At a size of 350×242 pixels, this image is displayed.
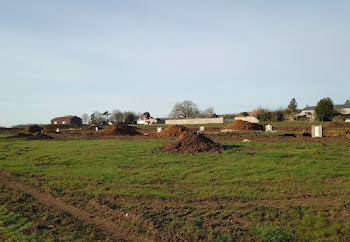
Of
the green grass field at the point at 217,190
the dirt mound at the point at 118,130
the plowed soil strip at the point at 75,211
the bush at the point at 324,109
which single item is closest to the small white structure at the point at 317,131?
the green grass field at the point at 217,190

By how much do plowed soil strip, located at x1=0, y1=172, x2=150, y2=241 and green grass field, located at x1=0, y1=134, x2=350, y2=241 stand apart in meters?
0.54

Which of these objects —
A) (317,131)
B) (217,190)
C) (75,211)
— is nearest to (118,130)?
(317,131)

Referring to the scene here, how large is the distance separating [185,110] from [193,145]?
10685cm

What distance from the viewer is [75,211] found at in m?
9.31

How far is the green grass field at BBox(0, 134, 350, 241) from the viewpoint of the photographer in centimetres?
743

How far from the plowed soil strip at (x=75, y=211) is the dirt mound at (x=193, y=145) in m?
9.95

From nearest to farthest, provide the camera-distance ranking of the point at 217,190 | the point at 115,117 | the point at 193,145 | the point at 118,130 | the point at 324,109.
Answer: the point at 217,190, the point at 193,145, the point at 118,130, the point at 324,109, the point at 115,117

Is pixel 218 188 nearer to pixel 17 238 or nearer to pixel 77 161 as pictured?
pixel 17 238

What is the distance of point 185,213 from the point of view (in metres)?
8.59

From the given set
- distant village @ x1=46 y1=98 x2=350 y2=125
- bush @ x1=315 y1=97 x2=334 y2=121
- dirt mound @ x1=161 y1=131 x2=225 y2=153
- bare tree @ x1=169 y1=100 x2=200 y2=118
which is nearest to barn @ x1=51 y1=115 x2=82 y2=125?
distant village @ x1=46 y1=98 x2=350 y2=125

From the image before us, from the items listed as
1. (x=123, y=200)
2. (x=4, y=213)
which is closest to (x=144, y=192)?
(x=123, y=200)

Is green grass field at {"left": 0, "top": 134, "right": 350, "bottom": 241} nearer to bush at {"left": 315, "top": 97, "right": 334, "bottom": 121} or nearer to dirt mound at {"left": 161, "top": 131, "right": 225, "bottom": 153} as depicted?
dirt mound at {"left": 161, "top": 131, "right": 225, "bottom": 153}

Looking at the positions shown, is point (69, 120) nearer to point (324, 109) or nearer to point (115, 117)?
point (115, 117)

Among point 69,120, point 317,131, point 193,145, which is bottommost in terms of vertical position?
point 193,145
